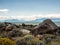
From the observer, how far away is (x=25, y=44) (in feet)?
76.5

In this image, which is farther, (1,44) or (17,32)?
(17,32)

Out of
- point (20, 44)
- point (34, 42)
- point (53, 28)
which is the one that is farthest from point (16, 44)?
point (53, 28)

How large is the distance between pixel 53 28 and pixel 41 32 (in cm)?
329

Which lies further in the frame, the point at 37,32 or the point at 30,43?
the point at 37,32

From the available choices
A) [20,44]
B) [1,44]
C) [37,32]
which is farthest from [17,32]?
[1,44]

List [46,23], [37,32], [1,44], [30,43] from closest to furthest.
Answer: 1. [1,44]
2. [30,43]
3. [37,32]
4. [46,23]

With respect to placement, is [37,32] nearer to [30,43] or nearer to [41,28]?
[41,28]

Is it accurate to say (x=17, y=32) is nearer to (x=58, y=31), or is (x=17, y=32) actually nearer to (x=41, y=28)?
(x=41, y=28)

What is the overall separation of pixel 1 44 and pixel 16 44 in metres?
3.03

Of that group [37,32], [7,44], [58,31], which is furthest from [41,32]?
[7,44]

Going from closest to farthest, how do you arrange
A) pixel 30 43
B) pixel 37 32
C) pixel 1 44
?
pixel 1 44 → pixel 30 43 → pixel 37 32

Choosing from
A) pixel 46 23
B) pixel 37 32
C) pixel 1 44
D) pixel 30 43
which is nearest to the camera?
pixel 1 44

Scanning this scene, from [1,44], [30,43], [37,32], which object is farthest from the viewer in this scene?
[37,32]

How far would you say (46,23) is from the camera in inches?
1746
